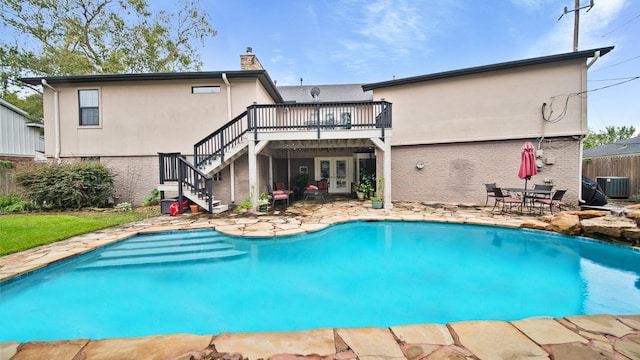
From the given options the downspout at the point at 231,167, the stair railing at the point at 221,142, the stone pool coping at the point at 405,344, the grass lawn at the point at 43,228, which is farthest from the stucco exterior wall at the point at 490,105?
the grass lawn at the point at 43,228

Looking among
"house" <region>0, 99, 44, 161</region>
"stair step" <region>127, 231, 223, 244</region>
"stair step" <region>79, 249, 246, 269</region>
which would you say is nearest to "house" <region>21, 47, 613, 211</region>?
"stair step" <region>127, 231, 223, 244</region>

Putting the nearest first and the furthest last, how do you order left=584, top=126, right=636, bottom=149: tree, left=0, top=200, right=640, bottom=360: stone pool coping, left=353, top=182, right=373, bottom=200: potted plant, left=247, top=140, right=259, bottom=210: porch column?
left=0, top=200, right=640, bottom=360: stone pool coping
left=247, top=140, right=259, bottom=210: porch column
left=353, top=182, right=373, bottom=200: potted plant
left=584, top=126, right=636, bottom=149: tree

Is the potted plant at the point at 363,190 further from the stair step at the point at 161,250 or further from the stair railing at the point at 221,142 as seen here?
the stair step at the point at 161,250

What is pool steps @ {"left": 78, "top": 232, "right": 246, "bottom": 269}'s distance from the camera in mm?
4945

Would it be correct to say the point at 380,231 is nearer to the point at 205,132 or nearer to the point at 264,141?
the point at 264,141

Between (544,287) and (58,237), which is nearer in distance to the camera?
(544,287)

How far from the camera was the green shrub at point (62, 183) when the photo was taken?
8648 millimetres

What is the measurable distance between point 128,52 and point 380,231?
71.6 feet

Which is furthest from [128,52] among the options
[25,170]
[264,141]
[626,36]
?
[626,36]

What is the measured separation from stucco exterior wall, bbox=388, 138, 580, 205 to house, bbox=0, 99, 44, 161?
859 inches

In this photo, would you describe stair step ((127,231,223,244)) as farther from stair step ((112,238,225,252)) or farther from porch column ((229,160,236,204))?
porch column ((229,160,236,204))

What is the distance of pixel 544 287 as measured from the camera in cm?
392

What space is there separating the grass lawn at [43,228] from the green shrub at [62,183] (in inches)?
57.0

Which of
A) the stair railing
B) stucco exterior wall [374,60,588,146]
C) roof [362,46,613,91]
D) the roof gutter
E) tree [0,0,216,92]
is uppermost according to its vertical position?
tree [0,0,216,92]
